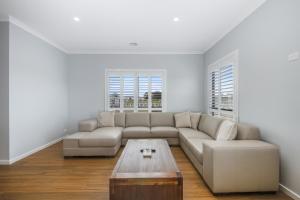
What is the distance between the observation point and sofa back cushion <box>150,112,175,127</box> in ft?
18.4

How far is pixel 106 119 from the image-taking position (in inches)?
214

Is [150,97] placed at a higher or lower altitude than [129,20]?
lower

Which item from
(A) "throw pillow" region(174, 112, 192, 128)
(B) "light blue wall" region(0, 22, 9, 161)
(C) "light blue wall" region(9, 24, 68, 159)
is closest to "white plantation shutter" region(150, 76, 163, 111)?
(A) "throw pillow" region(174, 112, 192, 128)

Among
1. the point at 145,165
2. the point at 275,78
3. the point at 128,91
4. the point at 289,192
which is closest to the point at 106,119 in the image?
the point at 128,91

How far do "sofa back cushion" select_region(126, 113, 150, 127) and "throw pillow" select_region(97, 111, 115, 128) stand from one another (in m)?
0.44

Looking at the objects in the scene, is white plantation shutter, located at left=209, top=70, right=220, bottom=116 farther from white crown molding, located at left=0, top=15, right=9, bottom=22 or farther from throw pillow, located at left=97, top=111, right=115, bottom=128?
white crown molding, located at left=0, top=15, right=9, bottom=22

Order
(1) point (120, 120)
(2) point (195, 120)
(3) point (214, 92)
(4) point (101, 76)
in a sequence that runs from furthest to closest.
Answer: (4) point (101, 76), (1) point (120, 120), (2) point (195, 120), (3) point (214, 92)

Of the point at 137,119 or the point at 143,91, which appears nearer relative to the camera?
the point at 137,119

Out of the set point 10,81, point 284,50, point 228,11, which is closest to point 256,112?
point 284,50

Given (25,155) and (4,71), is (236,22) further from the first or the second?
(25,155)

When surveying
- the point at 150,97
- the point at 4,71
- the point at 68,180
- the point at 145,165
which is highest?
the point at 4,71

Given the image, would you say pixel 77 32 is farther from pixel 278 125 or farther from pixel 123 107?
pixel 278 125

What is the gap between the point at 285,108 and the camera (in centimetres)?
251

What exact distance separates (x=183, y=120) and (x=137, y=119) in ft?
4.32
